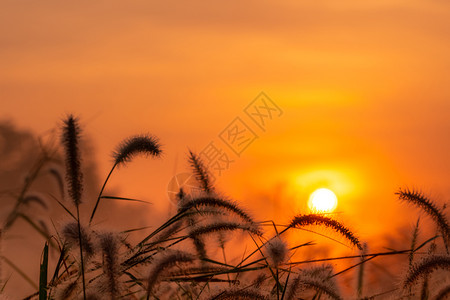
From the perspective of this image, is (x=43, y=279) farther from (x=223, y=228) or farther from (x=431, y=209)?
(x=431, y=209)

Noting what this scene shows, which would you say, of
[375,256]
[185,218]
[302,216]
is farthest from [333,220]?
[185,218]

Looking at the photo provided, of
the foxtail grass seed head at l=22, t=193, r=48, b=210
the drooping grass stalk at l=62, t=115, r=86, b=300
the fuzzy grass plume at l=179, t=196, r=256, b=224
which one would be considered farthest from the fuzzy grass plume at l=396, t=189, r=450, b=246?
the foxtail grass seed head at l=22, t=193, r=48, b=210

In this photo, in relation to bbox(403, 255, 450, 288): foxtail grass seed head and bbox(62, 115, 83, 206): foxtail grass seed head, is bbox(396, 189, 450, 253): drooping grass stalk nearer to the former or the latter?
bbox(403, 255, 450, 288): foxtail grass seed head

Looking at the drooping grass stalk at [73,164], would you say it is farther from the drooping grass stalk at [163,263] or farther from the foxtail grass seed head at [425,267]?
the foxtail grass seed head at [425,267]

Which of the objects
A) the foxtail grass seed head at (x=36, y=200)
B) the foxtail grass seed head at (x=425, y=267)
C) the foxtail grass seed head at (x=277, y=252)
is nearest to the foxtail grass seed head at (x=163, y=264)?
the foxtail grass seed head at (x=277, y=252)

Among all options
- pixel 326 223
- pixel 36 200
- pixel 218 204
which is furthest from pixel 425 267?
pixel 36 200

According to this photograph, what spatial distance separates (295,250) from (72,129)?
48.7 inches

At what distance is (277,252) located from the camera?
8.99 ft

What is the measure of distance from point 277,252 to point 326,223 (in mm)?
437

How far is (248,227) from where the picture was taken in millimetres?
3000

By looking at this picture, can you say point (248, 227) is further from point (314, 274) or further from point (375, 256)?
point (375, 256)

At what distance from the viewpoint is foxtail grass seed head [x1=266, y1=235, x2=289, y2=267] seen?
8.97ft

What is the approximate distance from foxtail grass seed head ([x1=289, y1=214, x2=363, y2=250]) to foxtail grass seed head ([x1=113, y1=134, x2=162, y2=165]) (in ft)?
2.26

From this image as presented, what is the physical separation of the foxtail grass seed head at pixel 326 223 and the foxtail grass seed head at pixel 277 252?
0.36 meters
